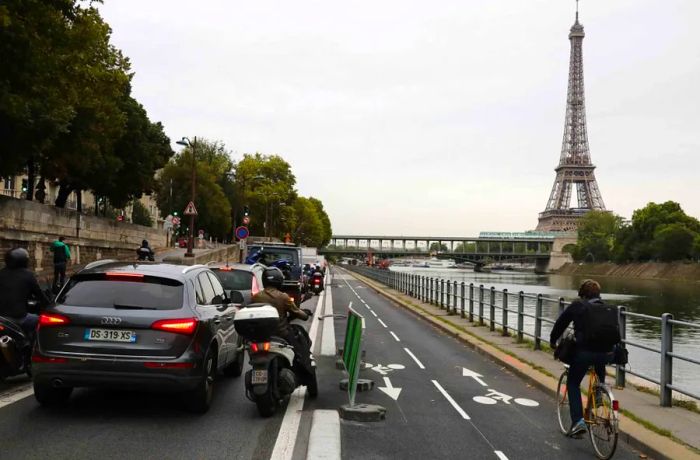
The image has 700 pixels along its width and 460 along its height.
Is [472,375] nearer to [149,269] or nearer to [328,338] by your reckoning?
[328,338]

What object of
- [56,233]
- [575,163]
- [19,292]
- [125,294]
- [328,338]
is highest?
[575,163]

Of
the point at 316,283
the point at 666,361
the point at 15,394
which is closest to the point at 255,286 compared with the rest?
the point at 15,394

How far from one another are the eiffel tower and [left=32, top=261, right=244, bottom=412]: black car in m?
163

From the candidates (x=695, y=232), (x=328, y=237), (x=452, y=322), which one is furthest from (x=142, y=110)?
(x=328, y=237)

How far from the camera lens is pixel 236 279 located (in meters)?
14.3

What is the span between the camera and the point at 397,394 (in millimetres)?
9531

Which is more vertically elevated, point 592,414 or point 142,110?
point 142,110

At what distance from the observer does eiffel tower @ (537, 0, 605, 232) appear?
529ft

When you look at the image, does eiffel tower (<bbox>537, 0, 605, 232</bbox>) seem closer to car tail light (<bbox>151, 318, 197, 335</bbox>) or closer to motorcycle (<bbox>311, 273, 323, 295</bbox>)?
motorcycle (<bbox>311, 273, 323, 295</bbox>)

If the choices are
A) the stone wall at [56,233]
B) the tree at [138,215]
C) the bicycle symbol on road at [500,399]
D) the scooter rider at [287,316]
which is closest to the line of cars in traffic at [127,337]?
the scooter rider at [287,316]

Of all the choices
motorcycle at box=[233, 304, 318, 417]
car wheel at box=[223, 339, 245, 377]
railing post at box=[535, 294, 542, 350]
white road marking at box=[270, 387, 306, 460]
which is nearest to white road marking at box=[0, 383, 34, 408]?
car wheel at box=[223, 339, 245, 377]

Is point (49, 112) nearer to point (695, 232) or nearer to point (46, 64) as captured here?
point (46, 64)

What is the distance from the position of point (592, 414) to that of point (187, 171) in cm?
7759

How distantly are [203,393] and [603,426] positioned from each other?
13.2 ft
